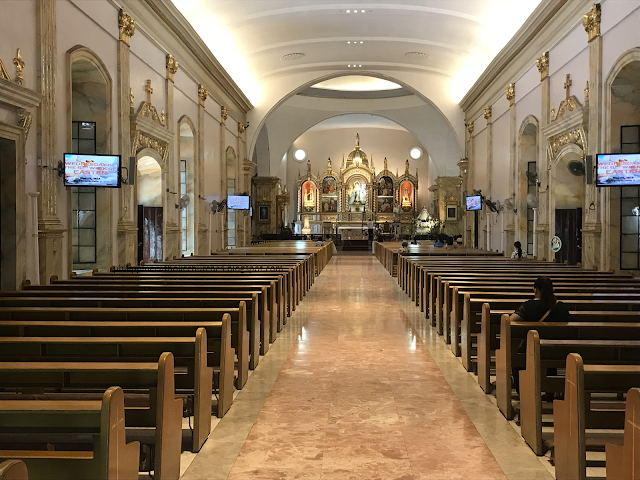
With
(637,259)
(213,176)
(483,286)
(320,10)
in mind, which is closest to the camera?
(483,286)

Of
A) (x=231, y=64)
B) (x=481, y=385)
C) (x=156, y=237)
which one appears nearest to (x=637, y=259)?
(x=481, y=385)

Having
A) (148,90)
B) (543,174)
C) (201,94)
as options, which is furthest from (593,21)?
(201,94)

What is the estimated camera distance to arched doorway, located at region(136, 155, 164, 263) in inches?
529

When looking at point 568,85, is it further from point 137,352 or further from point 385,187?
point 385,187

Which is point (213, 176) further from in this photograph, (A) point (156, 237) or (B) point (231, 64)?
(A) point (156, 237)

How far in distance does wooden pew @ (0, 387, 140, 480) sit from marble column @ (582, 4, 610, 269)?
961 cm

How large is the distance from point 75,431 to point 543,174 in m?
13.0

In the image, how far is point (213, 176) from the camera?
18.9 metres

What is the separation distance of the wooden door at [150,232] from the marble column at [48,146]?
469 cm

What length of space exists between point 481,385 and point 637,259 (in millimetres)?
6638

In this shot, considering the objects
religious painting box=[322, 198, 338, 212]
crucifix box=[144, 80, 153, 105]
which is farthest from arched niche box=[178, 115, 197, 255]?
religious painting box=[322, 198, 338, 212]

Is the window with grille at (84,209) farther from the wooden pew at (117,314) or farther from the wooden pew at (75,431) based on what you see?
the wooden pew at (75,431)

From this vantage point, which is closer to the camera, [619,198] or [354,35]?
[619,198]

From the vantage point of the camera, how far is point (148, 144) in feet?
41.2
